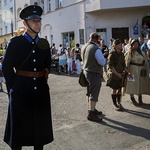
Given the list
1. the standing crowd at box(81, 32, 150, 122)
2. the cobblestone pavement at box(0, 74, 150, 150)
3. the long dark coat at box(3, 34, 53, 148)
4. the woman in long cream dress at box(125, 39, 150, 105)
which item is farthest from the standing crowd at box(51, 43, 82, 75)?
the long dark coat at box(3, 34, 53, 148)

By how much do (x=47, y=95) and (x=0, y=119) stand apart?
3.37m

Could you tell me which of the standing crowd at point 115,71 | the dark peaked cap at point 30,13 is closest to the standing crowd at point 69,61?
the standing crowd at point 115,71

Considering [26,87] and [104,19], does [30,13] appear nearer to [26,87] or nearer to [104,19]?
[26,87]

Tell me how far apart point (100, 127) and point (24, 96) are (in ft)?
8.47

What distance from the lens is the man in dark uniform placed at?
3.76 meters

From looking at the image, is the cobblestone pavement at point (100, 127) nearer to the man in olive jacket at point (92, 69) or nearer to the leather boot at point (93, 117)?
the leather boot at point (93, 117)

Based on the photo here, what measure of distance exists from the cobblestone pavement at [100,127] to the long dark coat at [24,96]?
3.84 ft

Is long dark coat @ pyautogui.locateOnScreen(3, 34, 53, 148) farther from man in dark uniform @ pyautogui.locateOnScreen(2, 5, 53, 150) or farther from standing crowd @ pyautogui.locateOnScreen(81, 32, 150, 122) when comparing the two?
standing crowd @ pyautogui.locateOnScreen(81, 32, 150, 122)

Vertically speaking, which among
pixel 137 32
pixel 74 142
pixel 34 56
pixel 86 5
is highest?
pixel 86 5

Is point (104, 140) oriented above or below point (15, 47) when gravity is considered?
below

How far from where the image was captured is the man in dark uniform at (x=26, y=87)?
3.76 m

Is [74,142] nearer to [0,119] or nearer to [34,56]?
[34,56]

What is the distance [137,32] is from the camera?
20.9 m

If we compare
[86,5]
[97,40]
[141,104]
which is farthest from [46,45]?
[86,5]
